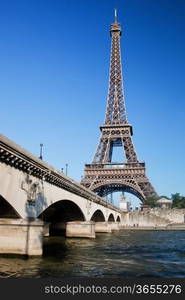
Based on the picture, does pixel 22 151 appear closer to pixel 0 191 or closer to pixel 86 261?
pixel 0 191

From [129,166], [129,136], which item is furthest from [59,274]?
[129,136]

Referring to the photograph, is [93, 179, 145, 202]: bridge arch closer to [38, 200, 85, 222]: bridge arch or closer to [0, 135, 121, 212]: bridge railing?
[38, 200, 85, 222]: bridge arch

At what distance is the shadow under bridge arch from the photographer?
45500 millimetres

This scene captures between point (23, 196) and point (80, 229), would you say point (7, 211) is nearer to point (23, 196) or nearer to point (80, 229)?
point (23, 196)

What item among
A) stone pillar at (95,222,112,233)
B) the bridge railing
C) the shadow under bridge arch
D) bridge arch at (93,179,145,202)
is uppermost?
bridge arch at (93,179,145,202)

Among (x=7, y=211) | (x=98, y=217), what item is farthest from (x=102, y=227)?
(x=7, y=211)

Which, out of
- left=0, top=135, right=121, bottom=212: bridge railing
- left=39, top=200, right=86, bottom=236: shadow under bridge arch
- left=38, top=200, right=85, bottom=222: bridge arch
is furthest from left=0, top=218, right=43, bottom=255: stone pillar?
left=39, top=200, right=86, bottom=236: shadow under bridge arch

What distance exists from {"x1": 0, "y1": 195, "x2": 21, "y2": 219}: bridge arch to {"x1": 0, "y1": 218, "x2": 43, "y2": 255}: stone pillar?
0.34m

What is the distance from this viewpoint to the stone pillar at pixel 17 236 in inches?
910

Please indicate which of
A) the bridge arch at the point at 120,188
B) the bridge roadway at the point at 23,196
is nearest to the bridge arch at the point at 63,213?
the bridge roadway at the point at 23,196

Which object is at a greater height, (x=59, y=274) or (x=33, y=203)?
(x=33, y=203)

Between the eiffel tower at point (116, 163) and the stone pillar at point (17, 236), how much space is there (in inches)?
2970

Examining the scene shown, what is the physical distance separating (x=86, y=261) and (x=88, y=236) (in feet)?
76.0

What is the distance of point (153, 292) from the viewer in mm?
11164
